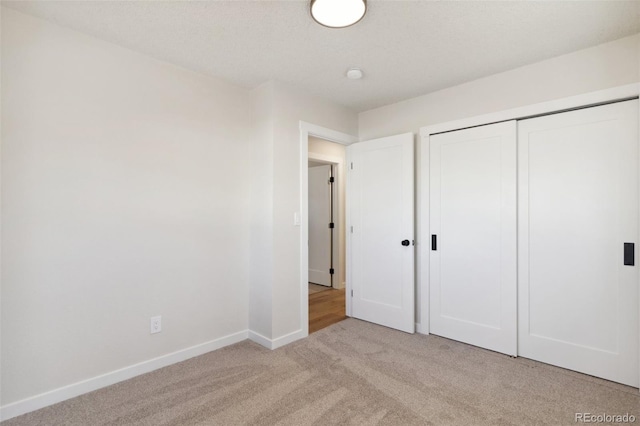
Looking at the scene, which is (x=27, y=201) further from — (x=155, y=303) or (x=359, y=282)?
(x=359, y=282)

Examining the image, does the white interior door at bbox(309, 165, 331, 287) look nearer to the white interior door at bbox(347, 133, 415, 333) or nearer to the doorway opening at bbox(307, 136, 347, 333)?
the doorway opening at bbox(307, 136, 347, 333)

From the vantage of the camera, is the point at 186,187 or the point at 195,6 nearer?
the point at 195,6

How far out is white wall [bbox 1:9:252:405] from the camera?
1954 mm

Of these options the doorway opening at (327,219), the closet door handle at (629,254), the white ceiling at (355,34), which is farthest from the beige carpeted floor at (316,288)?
the closet door handle at (629,254)

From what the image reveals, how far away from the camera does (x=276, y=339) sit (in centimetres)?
291

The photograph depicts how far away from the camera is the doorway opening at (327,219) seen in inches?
200

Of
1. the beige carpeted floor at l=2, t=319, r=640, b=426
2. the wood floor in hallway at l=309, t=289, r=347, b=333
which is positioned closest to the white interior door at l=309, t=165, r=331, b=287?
the wood floor in hallway at l=309, t=289, r=347, b=333

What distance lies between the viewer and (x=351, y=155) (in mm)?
3783

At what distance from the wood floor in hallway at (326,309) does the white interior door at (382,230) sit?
288mm

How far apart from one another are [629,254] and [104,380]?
3.82 m

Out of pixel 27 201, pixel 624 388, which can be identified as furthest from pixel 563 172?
pixel 27 201

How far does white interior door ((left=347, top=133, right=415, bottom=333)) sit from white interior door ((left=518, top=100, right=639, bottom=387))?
100cm

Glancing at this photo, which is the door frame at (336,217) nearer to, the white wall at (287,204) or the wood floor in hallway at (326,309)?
the wood floor in hallway at (326,309)

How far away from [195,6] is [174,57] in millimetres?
729
